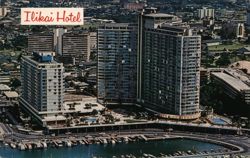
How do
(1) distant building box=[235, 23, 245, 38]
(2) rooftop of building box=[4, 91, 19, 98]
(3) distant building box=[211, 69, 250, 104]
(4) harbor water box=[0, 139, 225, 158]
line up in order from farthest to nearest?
1. (1) distant building box=[235, 23, 245, 38]
2. (2) rooftop of building box=[4, 91, 19, 98]
3. (3) distant building box=[211, 69, 250, 104]
4. (4) harbor water box=[0, 139, 225, 158]

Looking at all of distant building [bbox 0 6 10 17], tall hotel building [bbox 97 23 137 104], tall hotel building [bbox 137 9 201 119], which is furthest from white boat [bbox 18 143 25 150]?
distant building [bbox 0 6 10 17]

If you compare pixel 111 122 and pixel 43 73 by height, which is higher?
pixel 43 73

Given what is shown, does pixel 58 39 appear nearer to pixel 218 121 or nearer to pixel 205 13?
pixel 218 121

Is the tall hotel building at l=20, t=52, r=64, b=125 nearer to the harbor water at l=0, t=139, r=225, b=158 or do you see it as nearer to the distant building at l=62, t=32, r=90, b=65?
the harbor water at l=0, t=139, r=225, b=158

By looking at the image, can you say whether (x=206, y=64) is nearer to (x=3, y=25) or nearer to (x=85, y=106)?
(x=85, y=106)

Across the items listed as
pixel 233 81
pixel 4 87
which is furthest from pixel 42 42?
pixel 233 81

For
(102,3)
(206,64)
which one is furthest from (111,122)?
(102,3)

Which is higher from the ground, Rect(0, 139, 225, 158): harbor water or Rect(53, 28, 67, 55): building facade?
Rect(53, 28, 67, 55): building facade
